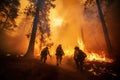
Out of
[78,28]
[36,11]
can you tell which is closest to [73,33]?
[78,28]

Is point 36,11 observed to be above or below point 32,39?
above

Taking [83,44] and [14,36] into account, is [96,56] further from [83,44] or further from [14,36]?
[14,36]

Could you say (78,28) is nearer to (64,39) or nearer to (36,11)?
(64,39)

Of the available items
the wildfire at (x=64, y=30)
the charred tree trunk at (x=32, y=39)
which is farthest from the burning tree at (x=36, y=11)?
the wildfire at (x=64, y=30)

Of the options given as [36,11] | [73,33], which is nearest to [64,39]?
[73,33]

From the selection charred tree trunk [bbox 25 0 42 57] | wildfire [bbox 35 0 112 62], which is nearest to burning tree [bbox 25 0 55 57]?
charred tree trunk [bbox 25 0 42 57]

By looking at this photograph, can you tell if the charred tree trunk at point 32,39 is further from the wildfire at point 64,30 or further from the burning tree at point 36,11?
the wildfire at point 64,30

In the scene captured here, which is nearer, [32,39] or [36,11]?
[32,39]

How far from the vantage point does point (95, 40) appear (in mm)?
24500

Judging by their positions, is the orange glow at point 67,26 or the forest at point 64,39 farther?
the orange glow at point 67,26

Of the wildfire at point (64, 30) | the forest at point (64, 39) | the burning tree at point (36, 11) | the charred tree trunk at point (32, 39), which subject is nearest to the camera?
the forest at point (64, 39)

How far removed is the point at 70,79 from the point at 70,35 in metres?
21.3

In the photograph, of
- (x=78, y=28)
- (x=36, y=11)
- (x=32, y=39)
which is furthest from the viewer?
(x=78, y=28)

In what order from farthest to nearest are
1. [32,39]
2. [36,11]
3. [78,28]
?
[78,28]
[36,11]
[32,39]
